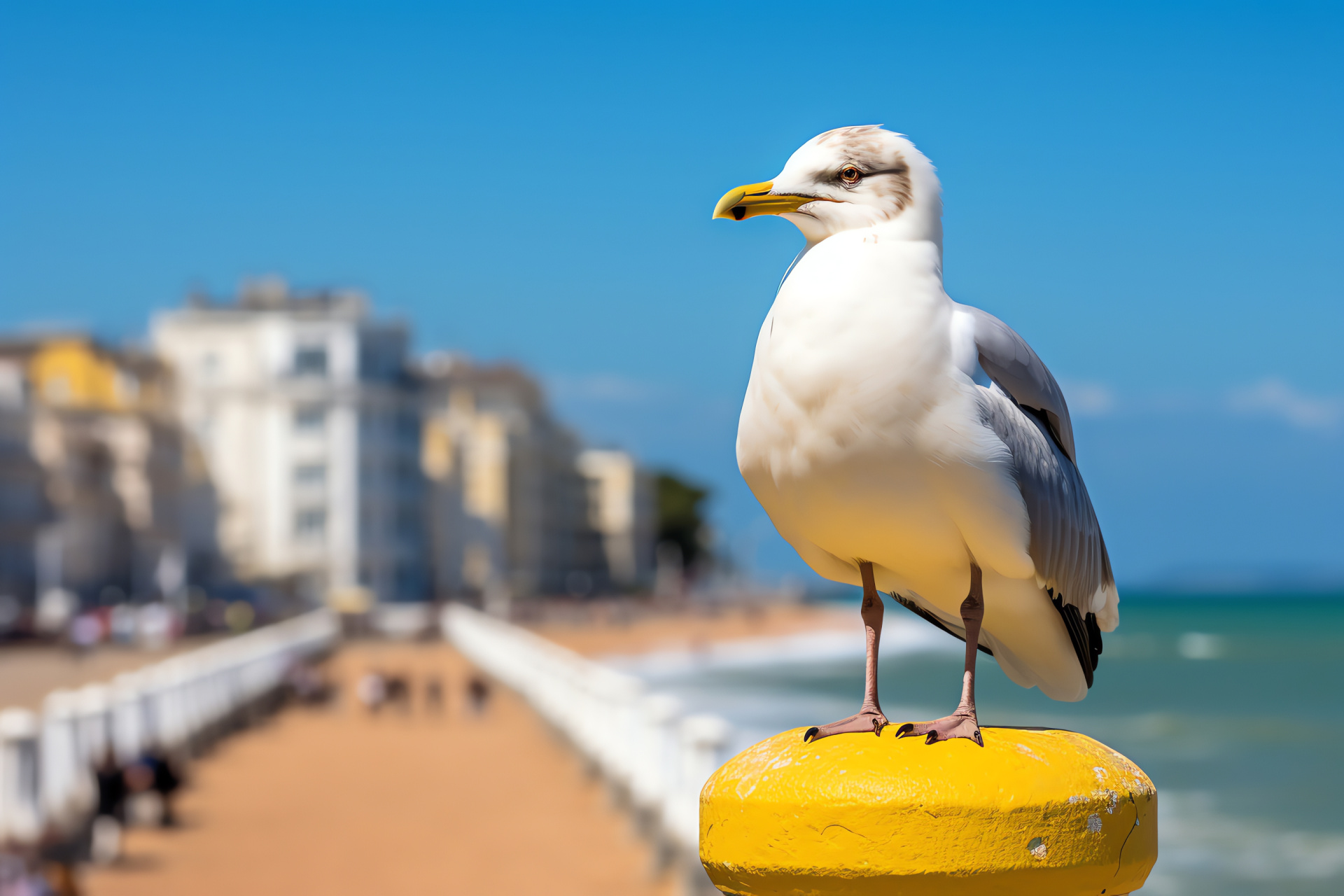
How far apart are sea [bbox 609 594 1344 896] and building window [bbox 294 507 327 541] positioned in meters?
21.0

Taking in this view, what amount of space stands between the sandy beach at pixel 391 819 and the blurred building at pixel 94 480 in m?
41.6

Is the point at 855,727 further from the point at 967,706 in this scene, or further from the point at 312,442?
the point at 312,442

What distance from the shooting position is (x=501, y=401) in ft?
363

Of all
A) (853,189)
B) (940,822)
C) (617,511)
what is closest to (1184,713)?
(853,189)

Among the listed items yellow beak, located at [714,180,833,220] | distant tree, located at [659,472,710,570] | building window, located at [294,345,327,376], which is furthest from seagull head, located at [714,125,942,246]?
distant tree, located at [659,472,710,570]

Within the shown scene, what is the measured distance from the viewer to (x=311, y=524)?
78750mm

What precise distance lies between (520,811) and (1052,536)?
55.8 feet

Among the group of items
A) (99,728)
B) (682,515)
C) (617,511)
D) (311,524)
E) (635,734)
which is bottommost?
(682,515)

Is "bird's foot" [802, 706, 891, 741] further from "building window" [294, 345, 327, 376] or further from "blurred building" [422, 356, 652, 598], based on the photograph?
"blurred building" [422, 356, 652, 598]

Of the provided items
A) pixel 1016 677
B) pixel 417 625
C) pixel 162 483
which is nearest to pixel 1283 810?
→ pixel 1016 677

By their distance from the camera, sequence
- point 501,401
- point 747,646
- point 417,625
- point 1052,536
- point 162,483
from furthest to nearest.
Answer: point 501,401, point 747,646, point 162,483, point 417,625, point 1052,536

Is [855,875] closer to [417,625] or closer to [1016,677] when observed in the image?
[1016,677]

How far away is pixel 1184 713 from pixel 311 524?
163ft

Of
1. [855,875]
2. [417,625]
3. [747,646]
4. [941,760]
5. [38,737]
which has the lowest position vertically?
[747,646]
